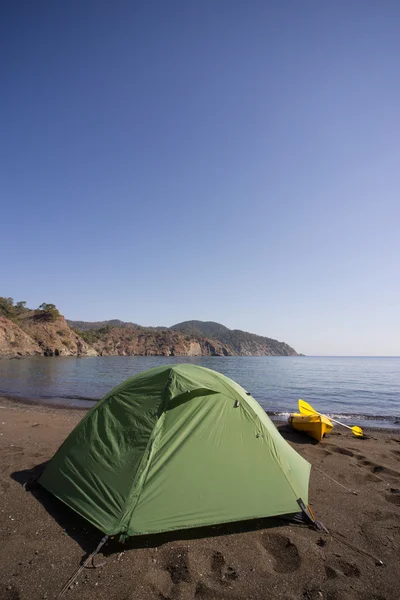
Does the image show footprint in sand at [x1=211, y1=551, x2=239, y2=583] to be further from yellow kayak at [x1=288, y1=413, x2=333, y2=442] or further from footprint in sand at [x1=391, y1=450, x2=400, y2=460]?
yellow kayak at [x1=288, y1=413, x2=333, y2=442]

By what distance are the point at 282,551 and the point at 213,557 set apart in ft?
2.98

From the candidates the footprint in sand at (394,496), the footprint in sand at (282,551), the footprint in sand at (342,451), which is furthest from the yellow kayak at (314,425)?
the footprint in sand at (282,551)

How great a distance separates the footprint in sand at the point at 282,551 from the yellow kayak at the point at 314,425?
20.5 ft

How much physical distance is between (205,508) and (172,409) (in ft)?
4.70

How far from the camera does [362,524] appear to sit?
→ 469cm

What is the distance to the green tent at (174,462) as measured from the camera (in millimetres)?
4070

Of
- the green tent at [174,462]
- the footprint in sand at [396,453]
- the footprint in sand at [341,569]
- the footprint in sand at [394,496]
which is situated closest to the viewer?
the footprint in sand at [341,569]

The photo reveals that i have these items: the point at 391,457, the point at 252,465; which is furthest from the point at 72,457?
the point at 391,457

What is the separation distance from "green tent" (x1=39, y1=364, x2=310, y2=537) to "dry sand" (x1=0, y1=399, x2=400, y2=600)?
0.25 meters

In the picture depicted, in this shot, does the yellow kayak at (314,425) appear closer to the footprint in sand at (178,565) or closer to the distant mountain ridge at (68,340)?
the footprint in sand at (178,565)

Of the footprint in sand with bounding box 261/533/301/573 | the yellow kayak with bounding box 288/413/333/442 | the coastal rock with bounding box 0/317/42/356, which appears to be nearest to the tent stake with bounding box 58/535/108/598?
the footprint in sand with bounding box 261/533/301/573

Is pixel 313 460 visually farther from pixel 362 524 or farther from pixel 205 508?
A: pixel 205 508

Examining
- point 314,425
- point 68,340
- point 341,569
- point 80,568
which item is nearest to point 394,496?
point 341,569

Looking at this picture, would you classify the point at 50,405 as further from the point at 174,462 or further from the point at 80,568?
the point at 80,568
